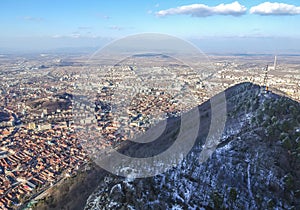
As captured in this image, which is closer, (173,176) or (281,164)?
(281,164)

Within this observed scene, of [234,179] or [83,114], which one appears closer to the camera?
[234,179]

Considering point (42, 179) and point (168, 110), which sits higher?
point (168, 110)

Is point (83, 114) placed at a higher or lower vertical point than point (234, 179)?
lower

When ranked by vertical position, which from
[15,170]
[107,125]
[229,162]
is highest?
[229,162]

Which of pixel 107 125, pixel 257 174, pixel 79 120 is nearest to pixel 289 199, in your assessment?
pixel 257 174

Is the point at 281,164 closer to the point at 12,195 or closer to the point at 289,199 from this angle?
the point at 289,199

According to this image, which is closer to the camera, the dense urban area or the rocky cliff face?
the rocky cliff face

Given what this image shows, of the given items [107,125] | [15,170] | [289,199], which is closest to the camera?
[289,199]

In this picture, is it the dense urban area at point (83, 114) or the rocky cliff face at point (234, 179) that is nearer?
the rocky cliff face at point (234, 179)
